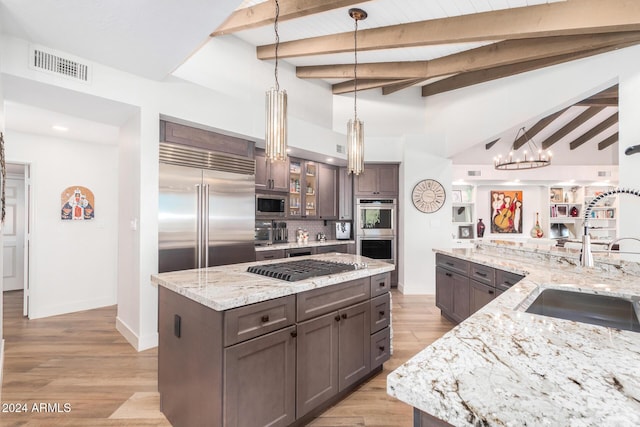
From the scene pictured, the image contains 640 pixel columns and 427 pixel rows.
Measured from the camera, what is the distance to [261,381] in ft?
5.52

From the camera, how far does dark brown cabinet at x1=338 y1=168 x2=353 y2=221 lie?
5.70m

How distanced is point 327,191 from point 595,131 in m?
7.04

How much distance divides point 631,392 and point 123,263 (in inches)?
154

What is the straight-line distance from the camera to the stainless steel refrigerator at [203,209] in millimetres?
3256

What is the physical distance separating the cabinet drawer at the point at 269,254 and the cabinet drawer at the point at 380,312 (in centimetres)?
209

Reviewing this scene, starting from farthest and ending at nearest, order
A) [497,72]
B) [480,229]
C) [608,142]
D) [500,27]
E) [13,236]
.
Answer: [608,142]
[480,229]
[13,236]
[497,72]
[500,27]

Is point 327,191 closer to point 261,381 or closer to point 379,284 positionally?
point 379,284

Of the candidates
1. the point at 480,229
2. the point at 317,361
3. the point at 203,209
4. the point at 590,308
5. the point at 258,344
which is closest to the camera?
the point at 258,344

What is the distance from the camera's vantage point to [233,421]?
1.56 meters

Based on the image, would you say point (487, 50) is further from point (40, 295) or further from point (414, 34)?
point (40, 295)

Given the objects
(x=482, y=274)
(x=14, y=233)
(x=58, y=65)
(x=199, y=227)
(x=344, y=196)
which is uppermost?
(x=58, y=65)

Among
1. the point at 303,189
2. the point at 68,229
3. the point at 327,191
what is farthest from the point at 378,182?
the point at 68,229

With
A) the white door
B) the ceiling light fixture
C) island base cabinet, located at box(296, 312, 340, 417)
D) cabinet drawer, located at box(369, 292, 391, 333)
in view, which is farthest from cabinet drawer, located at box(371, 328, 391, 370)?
the white door

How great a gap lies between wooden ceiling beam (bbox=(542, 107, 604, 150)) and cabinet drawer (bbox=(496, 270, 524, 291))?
239 inches
